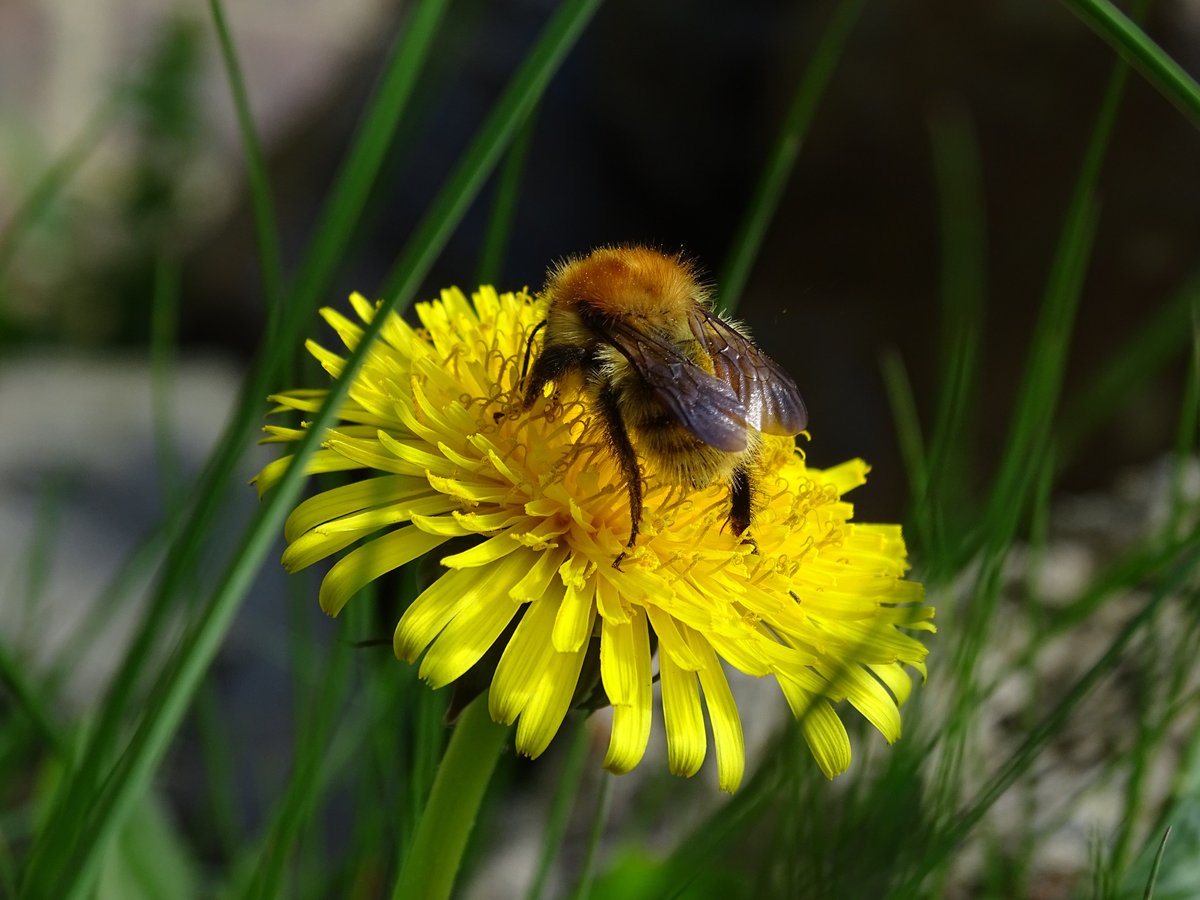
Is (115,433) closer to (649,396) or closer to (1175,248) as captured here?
(649,396)

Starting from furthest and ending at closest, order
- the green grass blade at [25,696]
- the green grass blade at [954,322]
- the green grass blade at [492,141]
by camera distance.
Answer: the green grass blade at [954,322]
the green grass blade at [25,696]
the green grass blade at [492,141]

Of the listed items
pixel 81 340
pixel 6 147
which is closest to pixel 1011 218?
pixel 81 340

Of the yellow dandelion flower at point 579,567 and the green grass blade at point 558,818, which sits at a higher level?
the yellow dandelion flower at point 579,567

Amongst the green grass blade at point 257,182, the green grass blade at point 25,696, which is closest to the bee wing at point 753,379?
the green grass blade at point 257,182

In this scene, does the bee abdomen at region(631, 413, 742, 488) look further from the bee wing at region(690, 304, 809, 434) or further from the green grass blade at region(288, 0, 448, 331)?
the green grass blade at region(288, 0, 448, 331)

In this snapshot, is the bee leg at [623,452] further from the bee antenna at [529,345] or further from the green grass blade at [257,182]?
the green grass blade at [257,182]

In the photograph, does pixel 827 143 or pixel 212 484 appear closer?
pixel 212 484

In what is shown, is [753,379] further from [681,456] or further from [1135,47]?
[1135,47]
